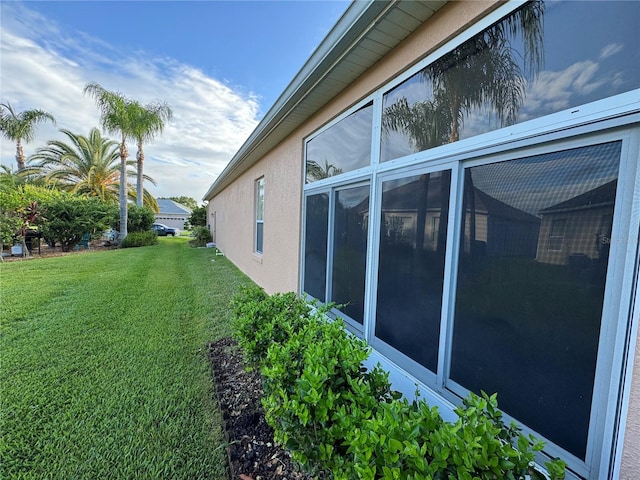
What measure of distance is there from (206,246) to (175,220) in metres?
35.1

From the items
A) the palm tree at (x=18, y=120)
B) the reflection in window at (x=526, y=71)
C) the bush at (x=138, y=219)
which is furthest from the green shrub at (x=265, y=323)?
the palm tree at (x=18, y=120)

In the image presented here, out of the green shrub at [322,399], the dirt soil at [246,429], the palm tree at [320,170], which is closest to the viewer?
the green shrub at [322,399]

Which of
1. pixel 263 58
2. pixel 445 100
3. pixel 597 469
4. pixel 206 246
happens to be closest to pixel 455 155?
pixel 445 100

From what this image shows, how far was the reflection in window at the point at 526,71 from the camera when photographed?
1.26m

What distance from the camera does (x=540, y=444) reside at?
3.50 feet

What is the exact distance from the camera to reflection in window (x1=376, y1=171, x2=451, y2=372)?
206 centimetres

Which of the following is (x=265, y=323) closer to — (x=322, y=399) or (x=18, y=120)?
(x=322, y=399)

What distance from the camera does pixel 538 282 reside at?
4.86 ft

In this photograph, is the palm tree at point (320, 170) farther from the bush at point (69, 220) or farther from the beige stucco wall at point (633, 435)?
the bush at point (69, 220)

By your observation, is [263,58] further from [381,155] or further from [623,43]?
[623,43]

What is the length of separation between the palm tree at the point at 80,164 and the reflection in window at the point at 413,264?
80.1 feet

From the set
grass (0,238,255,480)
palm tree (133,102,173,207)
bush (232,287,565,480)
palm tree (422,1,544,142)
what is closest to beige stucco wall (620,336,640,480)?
bush (232,287,565,480)

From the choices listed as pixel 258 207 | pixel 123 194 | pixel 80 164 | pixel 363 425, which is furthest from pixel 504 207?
pixel 80 164

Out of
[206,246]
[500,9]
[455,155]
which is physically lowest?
[206,246]
